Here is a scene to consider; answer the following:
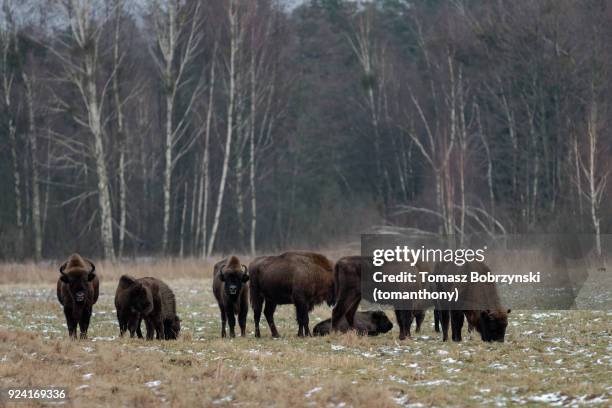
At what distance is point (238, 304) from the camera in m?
20.9

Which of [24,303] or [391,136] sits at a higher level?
[391,136]

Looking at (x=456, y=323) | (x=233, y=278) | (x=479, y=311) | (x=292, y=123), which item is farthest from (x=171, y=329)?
(x=292, y=123)

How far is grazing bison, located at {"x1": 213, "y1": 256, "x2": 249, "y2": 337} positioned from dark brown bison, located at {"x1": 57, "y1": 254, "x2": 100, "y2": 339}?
2.41m

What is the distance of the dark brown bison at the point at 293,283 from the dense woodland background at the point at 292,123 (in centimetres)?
1875

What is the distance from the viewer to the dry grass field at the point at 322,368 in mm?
13398

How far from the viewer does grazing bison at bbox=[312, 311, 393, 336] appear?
2078 cm

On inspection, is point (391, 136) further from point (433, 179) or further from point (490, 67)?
point (490, 67)

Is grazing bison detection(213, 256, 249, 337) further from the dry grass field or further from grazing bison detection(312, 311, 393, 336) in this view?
grazing bison detection(312, 311, 393, 336)

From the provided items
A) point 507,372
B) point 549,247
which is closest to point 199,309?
point 507,372

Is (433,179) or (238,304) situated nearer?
(238,304)

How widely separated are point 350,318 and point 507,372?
19.5 ft

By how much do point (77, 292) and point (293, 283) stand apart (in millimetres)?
3987

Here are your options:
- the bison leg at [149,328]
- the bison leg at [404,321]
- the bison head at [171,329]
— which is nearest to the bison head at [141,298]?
the bison leg at [149,328]

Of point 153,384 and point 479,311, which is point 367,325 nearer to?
point 479,311
